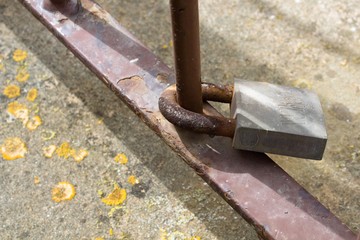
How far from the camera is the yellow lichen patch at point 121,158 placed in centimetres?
175

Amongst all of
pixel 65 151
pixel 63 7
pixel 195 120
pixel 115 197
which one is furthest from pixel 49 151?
pixel 195 120

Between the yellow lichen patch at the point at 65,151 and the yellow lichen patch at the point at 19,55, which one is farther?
the yellow lichen patch at the point at 19,55

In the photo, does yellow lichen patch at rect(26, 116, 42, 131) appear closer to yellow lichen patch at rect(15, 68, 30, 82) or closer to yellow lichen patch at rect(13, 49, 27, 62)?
yellow lichen patch at rect(15, 68, 30, 82)

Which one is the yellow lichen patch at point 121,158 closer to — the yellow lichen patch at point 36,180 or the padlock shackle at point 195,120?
the yellow lichen patch at point 36,180

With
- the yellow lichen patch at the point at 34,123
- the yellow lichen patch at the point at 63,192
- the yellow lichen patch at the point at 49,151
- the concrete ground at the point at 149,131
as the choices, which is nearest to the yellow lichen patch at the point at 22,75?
the concrete ground at the point at 149,131

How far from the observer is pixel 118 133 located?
5.99ft

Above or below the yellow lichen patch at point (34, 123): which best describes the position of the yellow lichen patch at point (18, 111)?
above

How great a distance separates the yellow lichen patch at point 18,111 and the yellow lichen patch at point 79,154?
21 centimetres

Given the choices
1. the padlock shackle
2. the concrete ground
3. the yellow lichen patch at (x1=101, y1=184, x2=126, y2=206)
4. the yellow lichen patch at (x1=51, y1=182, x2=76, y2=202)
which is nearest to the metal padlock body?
the padlock shackle

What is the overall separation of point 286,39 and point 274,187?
84 centimetres

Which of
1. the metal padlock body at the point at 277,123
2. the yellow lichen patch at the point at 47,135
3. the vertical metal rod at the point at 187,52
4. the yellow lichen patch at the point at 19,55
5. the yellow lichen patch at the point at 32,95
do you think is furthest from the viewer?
the yellow lichen patch at the point at 19,55

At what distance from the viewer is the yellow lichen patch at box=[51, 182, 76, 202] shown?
1.67 m

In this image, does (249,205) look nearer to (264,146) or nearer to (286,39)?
(264,146)

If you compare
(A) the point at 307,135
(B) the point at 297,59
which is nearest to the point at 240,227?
(A) the point at 307,135
